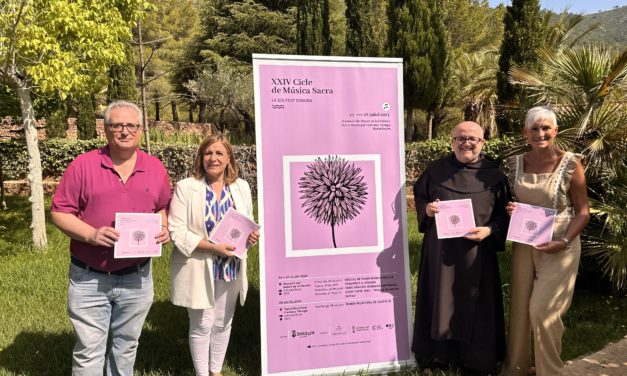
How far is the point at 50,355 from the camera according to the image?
4078 millimetres

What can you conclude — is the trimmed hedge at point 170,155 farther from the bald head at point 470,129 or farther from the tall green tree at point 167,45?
the tall green tree at point 167,45

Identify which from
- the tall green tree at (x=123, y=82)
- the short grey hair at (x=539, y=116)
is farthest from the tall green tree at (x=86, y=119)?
the short grey hair at (x=539, y=116)

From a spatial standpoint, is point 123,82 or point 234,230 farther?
point 123,82

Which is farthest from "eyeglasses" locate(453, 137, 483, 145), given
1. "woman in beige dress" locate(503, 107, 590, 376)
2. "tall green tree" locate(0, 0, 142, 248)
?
"tall green tree" locate(0, 0, 142, 248)

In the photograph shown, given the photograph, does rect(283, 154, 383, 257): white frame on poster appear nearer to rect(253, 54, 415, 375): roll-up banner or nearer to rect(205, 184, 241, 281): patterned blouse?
rect(253, 54, 415, 375): roll-up banner

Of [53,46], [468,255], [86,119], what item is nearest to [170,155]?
[86,119]

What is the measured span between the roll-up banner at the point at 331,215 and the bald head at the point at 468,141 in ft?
1.67

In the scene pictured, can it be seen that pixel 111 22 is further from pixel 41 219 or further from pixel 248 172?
pixel 248 172

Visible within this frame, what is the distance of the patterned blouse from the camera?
10.4 feet

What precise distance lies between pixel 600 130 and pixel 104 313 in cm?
532

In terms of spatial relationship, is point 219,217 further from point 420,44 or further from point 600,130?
A: point 420,44

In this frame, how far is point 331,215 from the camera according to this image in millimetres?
3629

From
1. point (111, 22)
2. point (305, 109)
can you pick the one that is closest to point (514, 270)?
point (305, 109)

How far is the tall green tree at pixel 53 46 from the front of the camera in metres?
6.56
